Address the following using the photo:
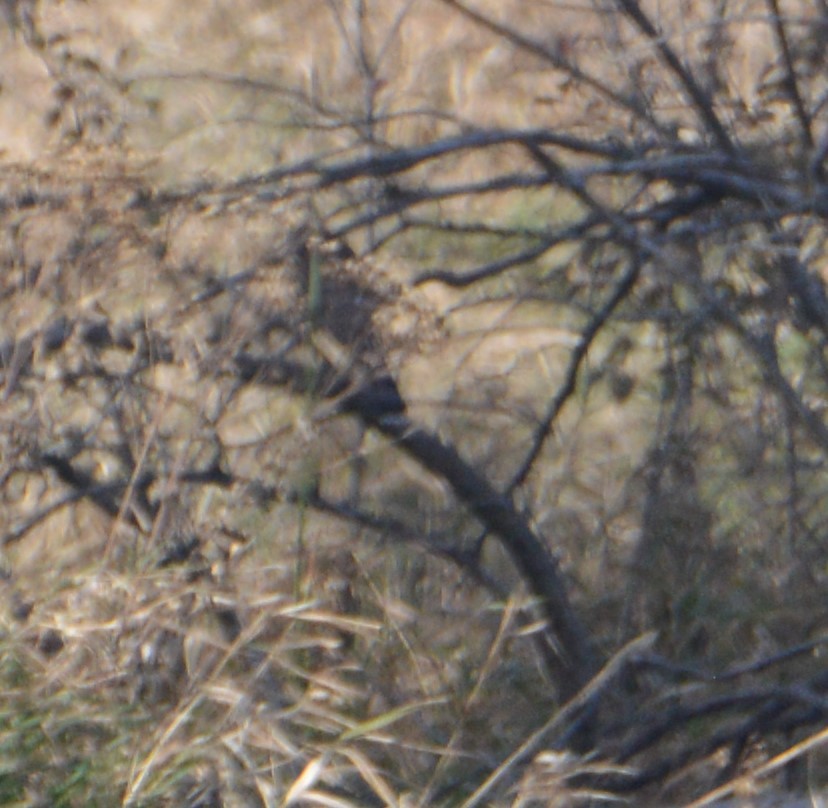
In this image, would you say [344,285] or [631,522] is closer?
[344,285]

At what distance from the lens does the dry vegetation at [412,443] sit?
8.55 ft

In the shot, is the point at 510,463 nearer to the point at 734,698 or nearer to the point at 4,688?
the point at 734,698

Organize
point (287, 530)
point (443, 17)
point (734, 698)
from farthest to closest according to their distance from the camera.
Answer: point (443, 17)
point (287, 530)
point (734, 698)

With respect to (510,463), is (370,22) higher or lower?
higher

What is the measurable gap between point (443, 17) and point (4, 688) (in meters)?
2.85

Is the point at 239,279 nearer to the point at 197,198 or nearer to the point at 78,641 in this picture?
the point at 197,198

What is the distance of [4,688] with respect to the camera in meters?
2.64

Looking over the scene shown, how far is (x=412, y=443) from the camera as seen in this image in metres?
3.44

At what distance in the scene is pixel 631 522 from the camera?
3918 mm

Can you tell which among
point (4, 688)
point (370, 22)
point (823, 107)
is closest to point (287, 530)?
point (4, 688)

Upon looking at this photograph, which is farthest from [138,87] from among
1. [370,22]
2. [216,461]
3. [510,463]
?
[216,461]

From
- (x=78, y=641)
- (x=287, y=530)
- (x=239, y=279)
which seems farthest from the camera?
(x=287, y=530)

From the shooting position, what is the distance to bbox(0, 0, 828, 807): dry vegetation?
2607 millimetres

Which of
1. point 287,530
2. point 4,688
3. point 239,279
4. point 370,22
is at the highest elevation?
point 370,22
